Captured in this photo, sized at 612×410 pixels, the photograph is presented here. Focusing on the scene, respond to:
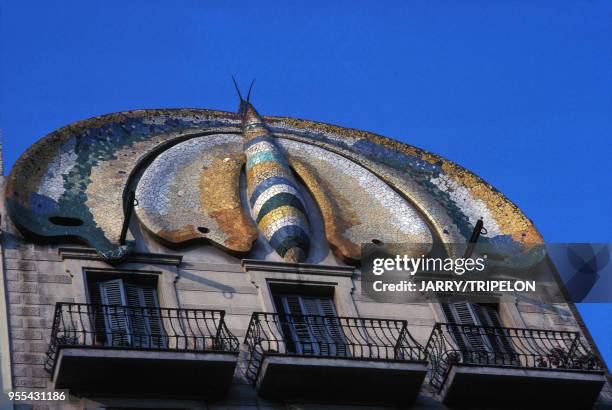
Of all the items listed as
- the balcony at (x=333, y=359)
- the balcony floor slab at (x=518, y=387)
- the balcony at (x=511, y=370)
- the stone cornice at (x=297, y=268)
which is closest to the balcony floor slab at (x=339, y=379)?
the balcony at (x=333, y=359)

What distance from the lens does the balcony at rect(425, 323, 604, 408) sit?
2347 cm

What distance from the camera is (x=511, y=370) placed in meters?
23.5

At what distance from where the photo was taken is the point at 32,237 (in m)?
24.4

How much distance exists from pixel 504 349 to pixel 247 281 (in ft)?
14.8

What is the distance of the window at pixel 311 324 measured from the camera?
24078mm

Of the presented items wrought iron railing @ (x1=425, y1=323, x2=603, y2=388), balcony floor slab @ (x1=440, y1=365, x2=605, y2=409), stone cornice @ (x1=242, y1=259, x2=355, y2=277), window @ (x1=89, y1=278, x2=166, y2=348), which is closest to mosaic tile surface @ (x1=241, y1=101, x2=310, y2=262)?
stone cornice @ (x1=242, y1=259, x2=355, y2=277)

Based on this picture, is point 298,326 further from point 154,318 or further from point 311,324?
point 154,318

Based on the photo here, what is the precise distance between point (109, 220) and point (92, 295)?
1748 mm

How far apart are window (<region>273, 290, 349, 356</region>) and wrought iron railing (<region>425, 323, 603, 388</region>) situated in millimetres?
1542

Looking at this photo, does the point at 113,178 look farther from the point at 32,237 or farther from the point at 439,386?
the point at 439,386

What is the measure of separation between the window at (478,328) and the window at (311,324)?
2132mm

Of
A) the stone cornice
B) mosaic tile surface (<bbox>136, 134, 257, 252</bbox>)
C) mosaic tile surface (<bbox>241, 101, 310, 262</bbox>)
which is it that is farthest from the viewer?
mosaic tile surface (<bbox>241, 101, 310, 262</bbox>)

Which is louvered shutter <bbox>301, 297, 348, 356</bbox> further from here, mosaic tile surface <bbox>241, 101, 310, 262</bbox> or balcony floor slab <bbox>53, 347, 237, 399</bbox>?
balcony floor slab <bbox>53, 347, 237, 399</bbox>

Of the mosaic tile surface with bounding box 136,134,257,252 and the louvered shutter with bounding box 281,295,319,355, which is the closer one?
the louvered shutter with bounding box 281,295,319,355
